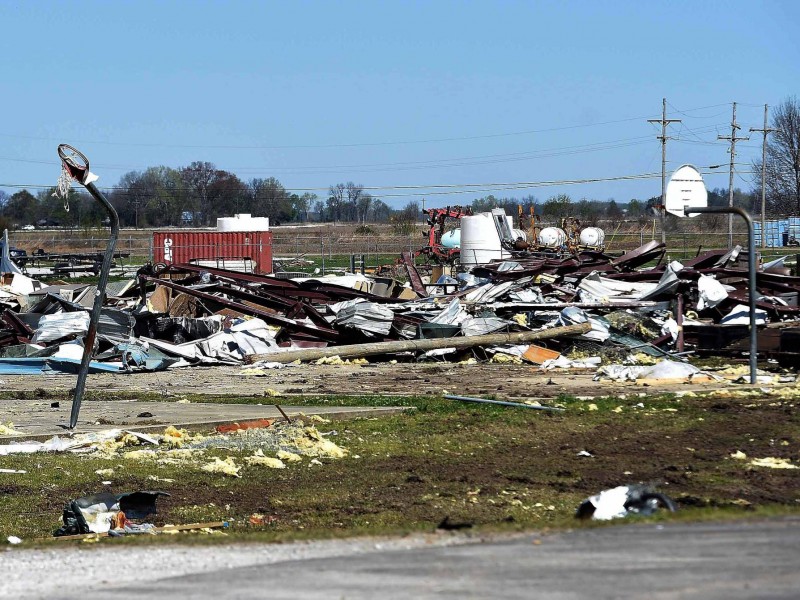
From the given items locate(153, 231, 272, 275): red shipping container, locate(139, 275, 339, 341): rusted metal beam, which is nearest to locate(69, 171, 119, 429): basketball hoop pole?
locate(139, 275, 339, 341): rusted metal beam

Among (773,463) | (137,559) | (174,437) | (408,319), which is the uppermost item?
(408,319)

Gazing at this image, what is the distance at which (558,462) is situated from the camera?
34.4 feet

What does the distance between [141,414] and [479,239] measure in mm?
32735

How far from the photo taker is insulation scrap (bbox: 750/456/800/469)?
983 cm

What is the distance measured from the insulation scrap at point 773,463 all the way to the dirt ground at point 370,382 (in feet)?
17.3

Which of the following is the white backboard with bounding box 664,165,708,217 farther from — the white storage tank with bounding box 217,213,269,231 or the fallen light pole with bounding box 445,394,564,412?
the white storage tank with bounding box 217,213,269,231

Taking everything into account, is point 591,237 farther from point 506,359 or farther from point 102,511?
point 102,511

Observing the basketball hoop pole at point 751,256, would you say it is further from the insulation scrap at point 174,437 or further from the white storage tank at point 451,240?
the white storage tank at point 451,240

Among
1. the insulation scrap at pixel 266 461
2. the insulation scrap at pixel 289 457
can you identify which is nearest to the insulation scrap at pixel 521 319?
the insulation scrap at pixel 289 457

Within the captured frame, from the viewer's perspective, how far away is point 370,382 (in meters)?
18.5

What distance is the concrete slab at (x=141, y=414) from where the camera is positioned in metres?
12.6

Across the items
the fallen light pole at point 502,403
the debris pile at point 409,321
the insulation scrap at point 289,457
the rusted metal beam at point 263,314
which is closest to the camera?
the insulation scrap at point 289,457

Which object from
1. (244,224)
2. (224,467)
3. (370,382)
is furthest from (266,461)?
(244,224)

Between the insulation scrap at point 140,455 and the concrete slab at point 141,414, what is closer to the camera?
the insulation scrap at point 140,455
